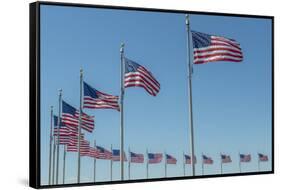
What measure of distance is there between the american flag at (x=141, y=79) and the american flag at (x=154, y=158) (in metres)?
1.13

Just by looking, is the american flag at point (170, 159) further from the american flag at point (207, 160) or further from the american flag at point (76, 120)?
the american flag at point (76, 120)

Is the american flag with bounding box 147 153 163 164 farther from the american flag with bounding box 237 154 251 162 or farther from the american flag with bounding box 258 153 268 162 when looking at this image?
the american flag with bounding box 258 153 268 162

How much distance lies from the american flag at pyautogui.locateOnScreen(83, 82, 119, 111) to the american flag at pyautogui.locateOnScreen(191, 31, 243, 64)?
1.96 m

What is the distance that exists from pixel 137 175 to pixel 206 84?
7.44ft

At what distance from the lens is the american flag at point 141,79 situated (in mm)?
14812

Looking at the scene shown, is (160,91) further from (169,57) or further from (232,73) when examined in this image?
(232,73)

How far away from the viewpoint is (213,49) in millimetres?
15789

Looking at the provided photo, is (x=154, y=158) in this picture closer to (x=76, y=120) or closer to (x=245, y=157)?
(x=76, y=120)

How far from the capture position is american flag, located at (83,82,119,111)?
47.1 ft

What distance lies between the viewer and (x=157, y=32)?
15.1 meters

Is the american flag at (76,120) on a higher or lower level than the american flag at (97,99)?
lower

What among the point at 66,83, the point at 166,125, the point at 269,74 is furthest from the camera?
the point at 269,74

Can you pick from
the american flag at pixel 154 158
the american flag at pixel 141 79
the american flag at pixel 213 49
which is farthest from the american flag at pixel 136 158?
the american flag at pixel 213 49

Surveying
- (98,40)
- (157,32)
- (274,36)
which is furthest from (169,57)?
(274,36)
